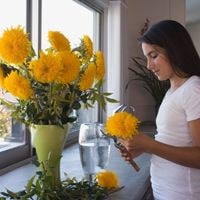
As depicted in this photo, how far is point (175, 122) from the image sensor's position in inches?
38.2

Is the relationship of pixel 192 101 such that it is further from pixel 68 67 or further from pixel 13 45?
pixel 13 45

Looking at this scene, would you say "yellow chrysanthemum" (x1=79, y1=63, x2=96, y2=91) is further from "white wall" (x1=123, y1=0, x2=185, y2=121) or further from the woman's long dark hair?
"white wall" (x1=123, y1=0, x2=185, y2=121)

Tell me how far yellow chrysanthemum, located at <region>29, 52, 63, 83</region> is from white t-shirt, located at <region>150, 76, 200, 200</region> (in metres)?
0.37

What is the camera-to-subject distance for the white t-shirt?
36.7 inches

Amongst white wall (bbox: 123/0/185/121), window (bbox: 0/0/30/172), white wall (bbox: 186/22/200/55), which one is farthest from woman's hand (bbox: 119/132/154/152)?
white wall (bbox: 186/22/200/55)

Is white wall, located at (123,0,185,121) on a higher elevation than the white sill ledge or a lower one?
higher

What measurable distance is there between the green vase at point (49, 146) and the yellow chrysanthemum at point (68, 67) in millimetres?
145

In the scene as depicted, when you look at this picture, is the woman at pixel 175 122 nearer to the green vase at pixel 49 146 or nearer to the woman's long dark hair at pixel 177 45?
the woman's long dark hair at pixel 177 45

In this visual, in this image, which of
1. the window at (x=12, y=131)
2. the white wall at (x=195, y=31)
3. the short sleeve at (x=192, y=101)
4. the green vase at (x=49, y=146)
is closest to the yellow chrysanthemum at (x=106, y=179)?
the green vase at (x=49, y=146)

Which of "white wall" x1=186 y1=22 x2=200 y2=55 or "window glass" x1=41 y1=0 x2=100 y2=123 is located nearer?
"window glass" x1=41 y1=0 x2=100 y2=123

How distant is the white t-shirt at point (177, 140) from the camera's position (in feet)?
3.06

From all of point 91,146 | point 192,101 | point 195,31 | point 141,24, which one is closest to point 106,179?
point 91,146

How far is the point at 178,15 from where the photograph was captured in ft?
10.3

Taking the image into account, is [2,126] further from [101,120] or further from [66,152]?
[101,120]
